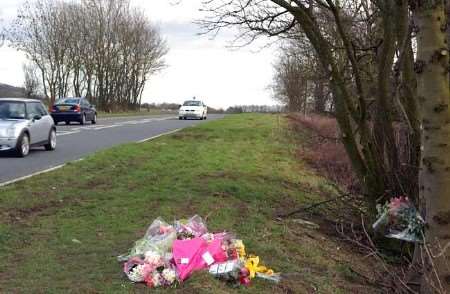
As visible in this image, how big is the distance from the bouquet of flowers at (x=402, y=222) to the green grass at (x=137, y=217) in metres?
0.79

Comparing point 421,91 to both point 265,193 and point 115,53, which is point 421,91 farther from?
point 115,53

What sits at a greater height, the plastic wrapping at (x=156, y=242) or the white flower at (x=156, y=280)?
the plastic wrapping at (x=156, y=242)

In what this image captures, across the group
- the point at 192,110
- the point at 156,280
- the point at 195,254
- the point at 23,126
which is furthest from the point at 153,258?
the point at 192,110

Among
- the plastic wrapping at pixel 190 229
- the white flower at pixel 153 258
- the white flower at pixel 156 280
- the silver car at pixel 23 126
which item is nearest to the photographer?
the white flower at pixel 156 280

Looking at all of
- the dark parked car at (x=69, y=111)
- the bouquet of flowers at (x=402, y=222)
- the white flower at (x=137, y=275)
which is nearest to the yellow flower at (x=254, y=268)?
the white flower at (x=137, y=275)

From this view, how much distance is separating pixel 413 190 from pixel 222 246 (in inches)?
157

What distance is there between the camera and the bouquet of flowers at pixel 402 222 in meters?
5.64

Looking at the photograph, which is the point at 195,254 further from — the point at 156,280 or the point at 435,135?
the point at 435,135

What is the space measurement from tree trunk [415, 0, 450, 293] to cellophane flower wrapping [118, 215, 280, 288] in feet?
4.96

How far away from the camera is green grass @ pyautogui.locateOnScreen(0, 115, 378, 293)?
5.60 m

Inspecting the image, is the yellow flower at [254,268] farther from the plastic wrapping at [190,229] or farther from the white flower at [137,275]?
the white flower at [137,275]

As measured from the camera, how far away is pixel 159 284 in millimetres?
5258

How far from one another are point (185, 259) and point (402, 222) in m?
2.20

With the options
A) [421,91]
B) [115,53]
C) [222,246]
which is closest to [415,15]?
[421,91]
